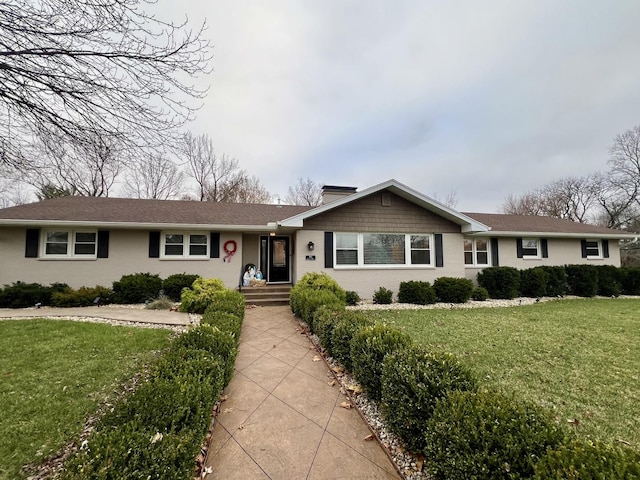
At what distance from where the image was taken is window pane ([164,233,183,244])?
1050cm

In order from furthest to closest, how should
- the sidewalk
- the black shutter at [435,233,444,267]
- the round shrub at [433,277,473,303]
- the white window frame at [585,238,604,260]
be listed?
the white window frame at [585,238,604,260]
the black shutter at [435,233,444,267]
the round shrub at [433,277,473,303]
the sidewalk

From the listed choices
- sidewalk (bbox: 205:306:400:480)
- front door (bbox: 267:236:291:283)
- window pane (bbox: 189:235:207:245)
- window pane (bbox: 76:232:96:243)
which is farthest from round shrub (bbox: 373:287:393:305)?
window pane (bbox: 76:232:96:243)

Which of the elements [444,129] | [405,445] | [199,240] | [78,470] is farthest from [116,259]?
[444,129]

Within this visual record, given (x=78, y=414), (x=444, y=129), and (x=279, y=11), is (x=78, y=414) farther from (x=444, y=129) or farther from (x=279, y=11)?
(x=444, y=129)

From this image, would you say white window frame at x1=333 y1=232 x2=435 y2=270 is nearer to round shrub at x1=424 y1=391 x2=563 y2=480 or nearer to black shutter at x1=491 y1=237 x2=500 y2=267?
black shutter at x1=491 y1=237 x2=500 y2=267

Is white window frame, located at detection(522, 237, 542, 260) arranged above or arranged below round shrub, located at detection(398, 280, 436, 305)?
above

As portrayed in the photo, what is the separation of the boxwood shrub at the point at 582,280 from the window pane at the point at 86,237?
19171 mm

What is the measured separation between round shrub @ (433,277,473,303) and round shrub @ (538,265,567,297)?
4.38 metres

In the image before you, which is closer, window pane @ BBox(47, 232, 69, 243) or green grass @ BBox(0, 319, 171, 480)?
green grass @ BBox(0, 319, 171, 480)

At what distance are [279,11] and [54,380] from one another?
7.56 meters

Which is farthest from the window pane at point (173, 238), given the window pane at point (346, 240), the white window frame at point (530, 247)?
the white window frame at point (530, 247)

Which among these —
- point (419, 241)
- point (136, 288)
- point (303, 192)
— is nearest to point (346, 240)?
point (419, 241)

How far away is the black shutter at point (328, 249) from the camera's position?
10.3 m

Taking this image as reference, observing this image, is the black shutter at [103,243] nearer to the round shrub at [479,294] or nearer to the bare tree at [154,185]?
the bare tree at [154,185]
